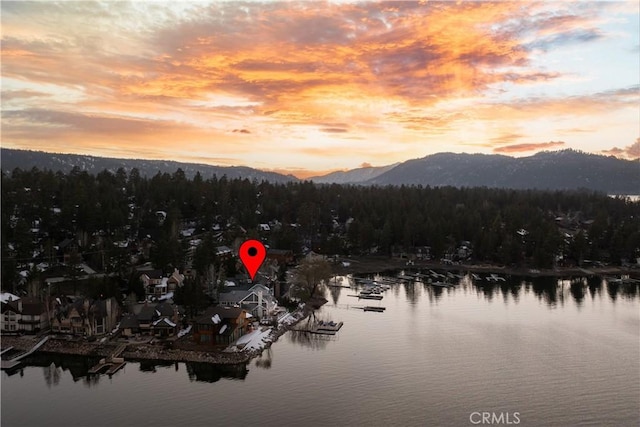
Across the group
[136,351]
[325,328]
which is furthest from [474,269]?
[136,351]

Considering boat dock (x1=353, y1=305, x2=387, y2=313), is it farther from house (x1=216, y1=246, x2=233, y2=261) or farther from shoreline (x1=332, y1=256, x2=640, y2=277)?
shoreline (x1=332, y1=256, x2=640, y2=277)

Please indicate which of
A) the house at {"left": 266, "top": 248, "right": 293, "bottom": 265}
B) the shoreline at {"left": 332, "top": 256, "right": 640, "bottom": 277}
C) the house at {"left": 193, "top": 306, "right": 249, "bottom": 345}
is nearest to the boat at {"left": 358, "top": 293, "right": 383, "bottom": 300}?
the shoreline at {"left": 332, "top": 256, "right": 640, "bottom": 277}

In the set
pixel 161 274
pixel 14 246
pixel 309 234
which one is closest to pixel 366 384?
pixel 161 274

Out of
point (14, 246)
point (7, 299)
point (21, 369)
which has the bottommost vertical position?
point (21, 369)

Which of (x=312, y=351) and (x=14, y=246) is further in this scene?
(x=14, y=246)

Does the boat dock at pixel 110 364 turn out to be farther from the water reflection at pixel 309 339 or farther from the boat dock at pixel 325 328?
the boat dock at pixel 325 328

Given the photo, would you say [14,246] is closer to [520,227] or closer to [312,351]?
[312,351]
